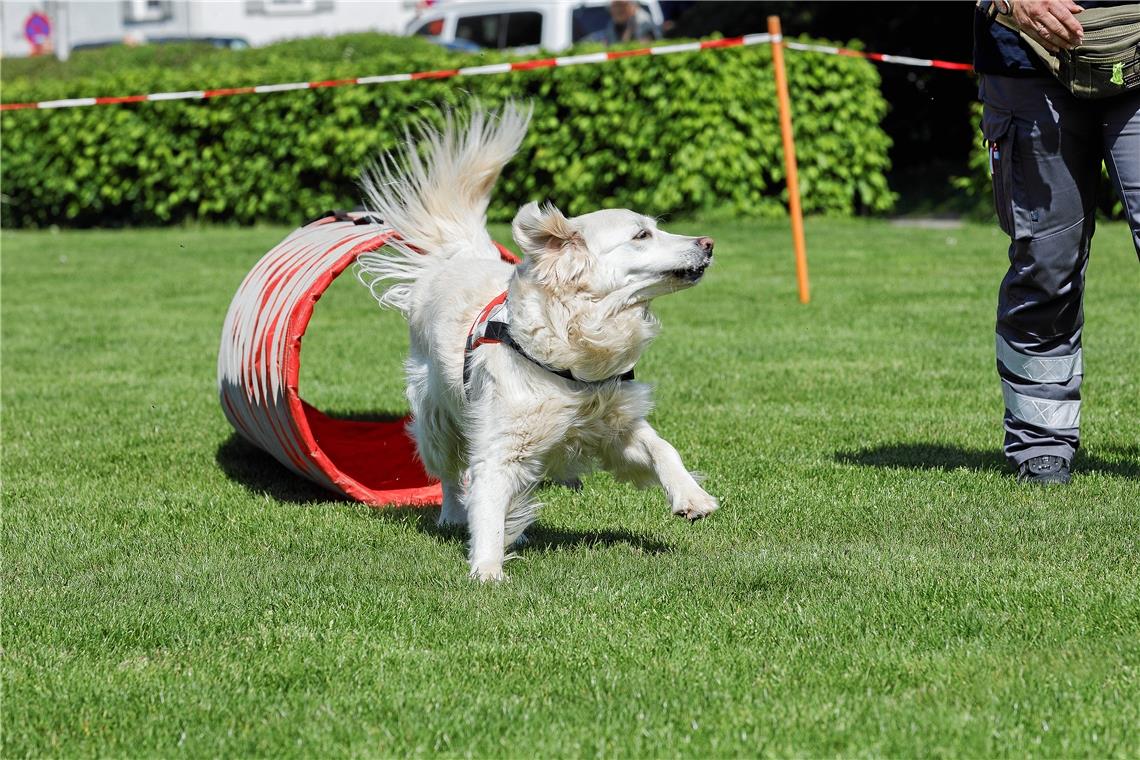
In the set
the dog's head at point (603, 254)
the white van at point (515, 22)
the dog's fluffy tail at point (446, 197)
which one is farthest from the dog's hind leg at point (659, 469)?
the white van at point (515, 22)

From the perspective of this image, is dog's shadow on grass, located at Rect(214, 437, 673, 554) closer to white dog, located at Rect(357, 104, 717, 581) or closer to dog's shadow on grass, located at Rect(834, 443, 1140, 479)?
white dog, located at Rect(357, 104, 717, 581)

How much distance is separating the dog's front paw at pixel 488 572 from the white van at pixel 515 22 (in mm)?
15901

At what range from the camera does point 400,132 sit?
1565 cm

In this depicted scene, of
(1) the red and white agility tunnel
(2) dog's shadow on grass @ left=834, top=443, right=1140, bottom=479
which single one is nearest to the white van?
(1) the red and white agility tunnel

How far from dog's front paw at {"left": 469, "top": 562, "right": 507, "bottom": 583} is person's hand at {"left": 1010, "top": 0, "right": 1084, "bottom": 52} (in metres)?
2.74

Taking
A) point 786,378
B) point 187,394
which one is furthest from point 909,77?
point 187,394

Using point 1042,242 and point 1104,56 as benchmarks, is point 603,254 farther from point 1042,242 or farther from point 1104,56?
point 1104,56

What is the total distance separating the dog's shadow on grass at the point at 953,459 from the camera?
18.6 feet

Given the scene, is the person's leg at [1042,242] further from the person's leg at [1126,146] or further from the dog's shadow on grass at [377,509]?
the dog's shadow on grass at [377,509]

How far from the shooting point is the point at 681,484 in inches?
178

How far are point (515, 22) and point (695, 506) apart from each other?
18.3m

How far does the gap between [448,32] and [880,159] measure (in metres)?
10.2

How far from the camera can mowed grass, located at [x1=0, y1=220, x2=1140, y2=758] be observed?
10.5ft

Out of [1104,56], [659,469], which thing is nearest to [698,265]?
[659,469]
